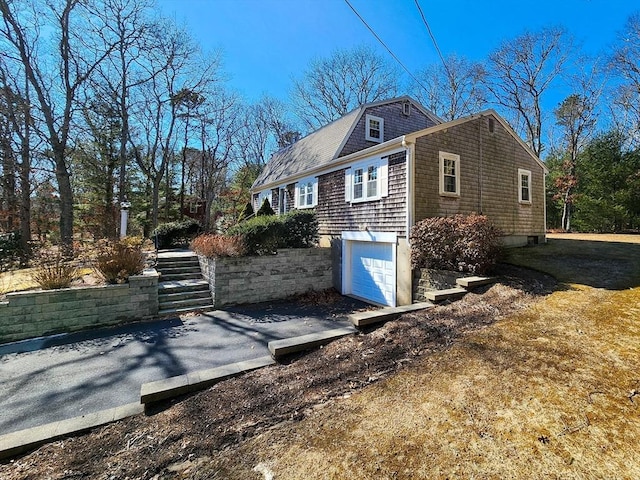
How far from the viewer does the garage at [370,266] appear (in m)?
8.88

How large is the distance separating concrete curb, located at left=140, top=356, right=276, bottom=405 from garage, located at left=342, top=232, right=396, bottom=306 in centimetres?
602

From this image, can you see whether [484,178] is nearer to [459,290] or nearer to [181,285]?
[459,290]

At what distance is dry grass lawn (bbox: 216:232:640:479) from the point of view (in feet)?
6.25

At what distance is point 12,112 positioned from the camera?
37.6 ft

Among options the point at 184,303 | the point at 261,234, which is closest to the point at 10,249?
the point at 184,303

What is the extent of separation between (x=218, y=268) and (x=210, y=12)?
24.2ft

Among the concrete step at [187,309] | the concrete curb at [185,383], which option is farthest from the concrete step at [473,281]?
the concrete step at [187,309]

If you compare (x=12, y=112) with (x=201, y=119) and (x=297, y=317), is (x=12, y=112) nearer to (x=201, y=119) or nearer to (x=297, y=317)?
(x=201, y=119)

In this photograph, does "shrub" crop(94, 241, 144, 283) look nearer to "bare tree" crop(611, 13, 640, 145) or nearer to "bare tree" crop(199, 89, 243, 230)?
"bare tree" crop(199, 89, 243, 230)

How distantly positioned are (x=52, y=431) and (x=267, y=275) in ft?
22.0

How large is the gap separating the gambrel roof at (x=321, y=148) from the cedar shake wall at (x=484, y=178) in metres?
3.61

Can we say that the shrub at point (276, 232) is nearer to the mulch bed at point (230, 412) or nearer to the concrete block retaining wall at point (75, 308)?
the concrete block retaining wall at point (75, 308)

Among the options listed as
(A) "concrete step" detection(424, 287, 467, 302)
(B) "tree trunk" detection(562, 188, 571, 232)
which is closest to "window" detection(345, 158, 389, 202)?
(A) "concrete step" detection(424, 287, 467, 302)

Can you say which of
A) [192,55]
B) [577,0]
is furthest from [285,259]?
[192,55]
